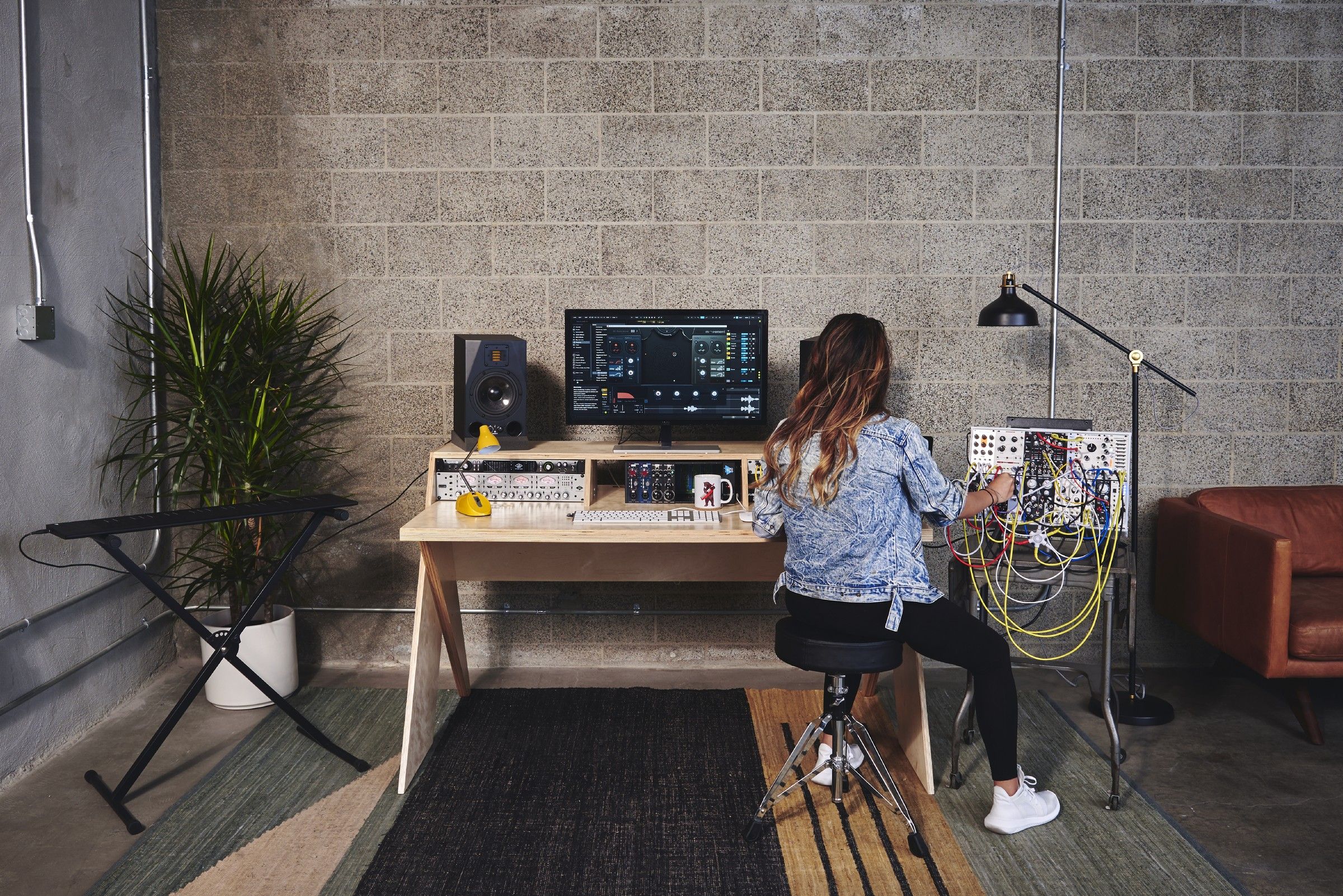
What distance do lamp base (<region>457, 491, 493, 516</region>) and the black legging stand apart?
936 millimetres

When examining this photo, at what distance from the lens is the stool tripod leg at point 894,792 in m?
2.25

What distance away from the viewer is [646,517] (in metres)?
2.69

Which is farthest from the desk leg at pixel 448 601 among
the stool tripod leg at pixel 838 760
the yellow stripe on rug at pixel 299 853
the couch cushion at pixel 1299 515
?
the couch cushion at pixel 1299 515

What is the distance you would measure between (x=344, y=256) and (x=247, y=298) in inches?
13.5

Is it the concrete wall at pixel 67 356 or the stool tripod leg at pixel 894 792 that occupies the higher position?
the concrete wall at pixel 67 356

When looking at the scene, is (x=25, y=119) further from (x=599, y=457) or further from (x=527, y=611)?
(x=527, y=611)

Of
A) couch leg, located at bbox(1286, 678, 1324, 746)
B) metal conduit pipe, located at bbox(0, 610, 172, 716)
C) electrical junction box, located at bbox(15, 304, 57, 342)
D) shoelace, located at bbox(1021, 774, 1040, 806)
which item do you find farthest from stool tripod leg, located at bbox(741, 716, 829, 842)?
electrical junction box, located at bbox(15, 304, 57, 342)

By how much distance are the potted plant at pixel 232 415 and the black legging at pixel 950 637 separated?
1751mm

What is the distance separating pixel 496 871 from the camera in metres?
2.17

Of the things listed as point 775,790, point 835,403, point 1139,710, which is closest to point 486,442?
point 835,403

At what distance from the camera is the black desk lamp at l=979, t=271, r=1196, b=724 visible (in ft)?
8.98

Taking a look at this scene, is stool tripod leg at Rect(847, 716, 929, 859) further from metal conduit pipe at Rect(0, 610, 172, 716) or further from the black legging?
metal conduit pipe at Rect(0, 610, 172, 716)

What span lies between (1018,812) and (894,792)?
305mm

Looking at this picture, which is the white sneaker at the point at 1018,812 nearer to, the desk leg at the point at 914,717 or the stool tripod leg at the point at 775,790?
the desk leg at the point at 914,717
